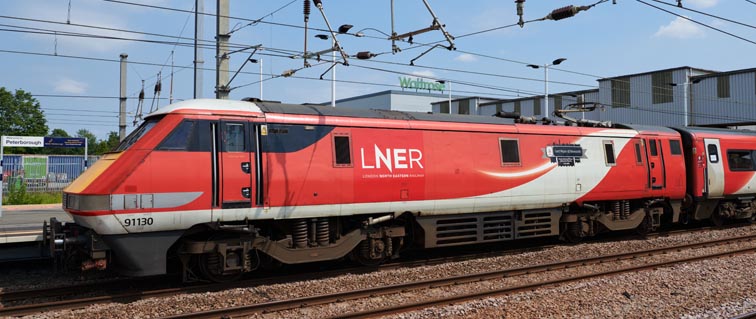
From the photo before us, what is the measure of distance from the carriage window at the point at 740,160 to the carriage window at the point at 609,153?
5.25 meters

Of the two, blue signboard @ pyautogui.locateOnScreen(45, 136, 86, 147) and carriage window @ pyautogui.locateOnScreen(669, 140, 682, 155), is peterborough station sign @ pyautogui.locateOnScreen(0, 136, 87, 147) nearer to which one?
blue signboard @ pyautogui.locateOnScreen(45, 136, 86, 147)

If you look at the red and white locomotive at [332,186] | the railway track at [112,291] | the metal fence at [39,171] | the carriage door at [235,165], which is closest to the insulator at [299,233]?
the red and white locomotive at [332,186]

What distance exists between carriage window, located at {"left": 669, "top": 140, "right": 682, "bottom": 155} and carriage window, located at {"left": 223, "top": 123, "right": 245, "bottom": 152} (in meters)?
11.8

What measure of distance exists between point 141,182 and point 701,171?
14.8 metres

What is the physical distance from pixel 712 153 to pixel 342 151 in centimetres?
1203

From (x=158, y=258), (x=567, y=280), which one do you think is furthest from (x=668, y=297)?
(x=158, y=258)

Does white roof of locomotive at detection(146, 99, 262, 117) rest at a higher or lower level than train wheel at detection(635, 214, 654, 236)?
higher

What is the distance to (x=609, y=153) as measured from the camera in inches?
554

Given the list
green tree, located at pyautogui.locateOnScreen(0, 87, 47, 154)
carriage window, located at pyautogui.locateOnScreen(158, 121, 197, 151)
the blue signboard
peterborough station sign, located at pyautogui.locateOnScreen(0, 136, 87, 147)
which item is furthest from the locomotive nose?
green tree, located at pyautogui.locateOnScreen(0, 87, 47, 154)

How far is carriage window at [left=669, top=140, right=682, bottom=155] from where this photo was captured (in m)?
15.5

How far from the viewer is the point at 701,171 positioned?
634 inches

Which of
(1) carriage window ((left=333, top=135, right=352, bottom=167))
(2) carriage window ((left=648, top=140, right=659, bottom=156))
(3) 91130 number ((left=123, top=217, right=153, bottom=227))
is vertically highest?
(2) carriage window ((left=648, top=140, right=659, bottom=156))

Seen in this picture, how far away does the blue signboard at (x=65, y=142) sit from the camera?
24.7m

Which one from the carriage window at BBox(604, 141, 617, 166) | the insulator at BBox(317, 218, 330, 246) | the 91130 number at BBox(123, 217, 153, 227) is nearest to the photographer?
the 91130 number at BBox(123, 217, 153, 227)
